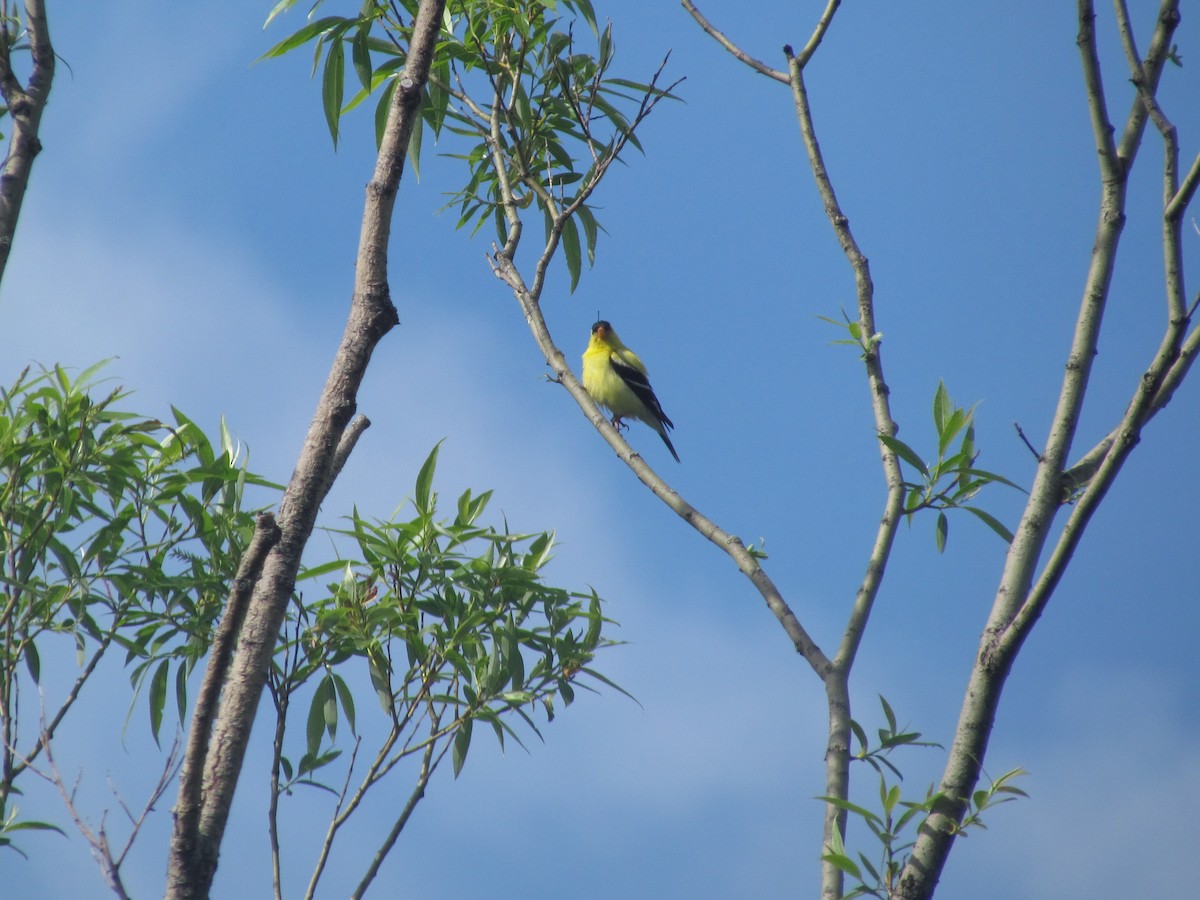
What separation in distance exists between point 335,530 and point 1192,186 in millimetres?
2552

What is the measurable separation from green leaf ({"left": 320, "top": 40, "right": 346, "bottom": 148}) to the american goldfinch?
17.1ft

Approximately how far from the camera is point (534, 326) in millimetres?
3396

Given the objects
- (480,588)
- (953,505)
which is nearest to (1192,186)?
(953,505)

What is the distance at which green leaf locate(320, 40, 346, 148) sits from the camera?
13.2 ft

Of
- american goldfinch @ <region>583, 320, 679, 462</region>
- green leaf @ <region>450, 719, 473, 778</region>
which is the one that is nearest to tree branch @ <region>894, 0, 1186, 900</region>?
green leaf @ <region>450, 719, 473, 778</region>

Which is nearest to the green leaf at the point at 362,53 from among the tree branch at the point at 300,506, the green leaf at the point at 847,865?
the tree branch at the point at 300,506

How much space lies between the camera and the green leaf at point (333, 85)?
4.02 metres

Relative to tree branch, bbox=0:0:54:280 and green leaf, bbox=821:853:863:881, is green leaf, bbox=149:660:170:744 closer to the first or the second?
tree branch, bbox=0:0:54:280

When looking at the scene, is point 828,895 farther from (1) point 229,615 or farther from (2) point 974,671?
(1) point 229,615

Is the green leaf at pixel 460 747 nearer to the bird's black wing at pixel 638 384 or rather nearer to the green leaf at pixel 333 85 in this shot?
the green leaf at pixel 333 85

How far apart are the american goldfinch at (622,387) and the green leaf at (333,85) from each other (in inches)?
205

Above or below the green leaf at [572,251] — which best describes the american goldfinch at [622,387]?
above

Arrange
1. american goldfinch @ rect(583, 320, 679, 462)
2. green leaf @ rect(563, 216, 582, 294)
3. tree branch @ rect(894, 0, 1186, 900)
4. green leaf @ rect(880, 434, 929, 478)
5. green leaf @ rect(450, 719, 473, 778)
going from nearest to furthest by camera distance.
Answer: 1. tree branch @ rect(894, 0, 1186, 900)
2. green leaf @ rect(880, 434, 929, 478)
3. green leaf @ rect(450, 719, 473, 778)
4. green leaf @ rect(563, 216, 582, 294)
5. american goldfinch @ rect(583, 320, 679, 462)

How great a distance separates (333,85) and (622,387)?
17.7 ft
